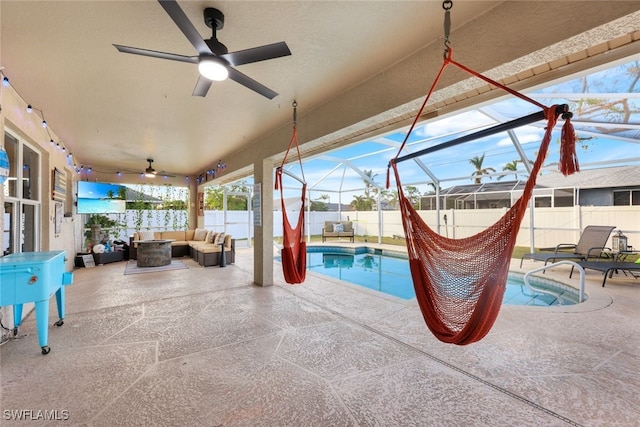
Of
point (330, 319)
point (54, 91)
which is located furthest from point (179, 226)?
point (330, 319)

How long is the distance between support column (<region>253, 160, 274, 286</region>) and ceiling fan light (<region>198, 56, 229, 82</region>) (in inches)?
105

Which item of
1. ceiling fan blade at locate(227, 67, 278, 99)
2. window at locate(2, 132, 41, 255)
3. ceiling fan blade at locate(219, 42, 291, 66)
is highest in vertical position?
ceiling fan blade at locate(219, 42, 291, 66)

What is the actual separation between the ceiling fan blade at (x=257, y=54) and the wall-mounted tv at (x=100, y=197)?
24.9 feet

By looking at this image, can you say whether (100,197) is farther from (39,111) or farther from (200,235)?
(39,111)

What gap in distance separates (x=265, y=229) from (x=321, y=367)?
2.88 metres

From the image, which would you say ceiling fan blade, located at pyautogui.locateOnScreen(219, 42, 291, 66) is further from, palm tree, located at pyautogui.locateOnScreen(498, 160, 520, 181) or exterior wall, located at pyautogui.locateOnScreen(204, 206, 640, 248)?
palm tree, located at pyautogui.locateOnScreen(498, 160, 520, 181)

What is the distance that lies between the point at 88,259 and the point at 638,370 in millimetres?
9050

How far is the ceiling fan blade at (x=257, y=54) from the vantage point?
1767 mm

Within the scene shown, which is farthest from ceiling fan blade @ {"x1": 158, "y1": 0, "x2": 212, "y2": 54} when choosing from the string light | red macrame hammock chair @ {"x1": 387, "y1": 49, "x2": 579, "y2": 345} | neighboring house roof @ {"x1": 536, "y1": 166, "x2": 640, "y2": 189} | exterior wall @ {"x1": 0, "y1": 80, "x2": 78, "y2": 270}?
neighboring house roof @ {"x1": 536, "y1": 166, "x2": 640, "y2": 189}

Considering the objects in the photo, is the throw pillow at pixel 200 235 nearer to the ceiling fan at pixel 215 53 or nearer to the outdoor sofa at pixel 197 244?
the outdoor sofa at pixel 197 244

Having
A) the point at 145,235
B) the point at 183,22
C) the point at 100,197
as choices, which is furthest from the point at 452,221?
the point at 100,197

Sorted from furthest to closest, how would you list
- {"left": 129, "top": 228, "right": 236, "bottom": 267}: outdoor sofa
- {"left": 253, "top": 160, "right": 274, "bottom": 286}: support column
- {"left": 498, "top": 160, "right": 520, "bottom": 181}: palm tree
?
{"left": 498, "top": 160, "right": 520, "bottom": 181}: palm tree
{"left": 129, "top": 228, "right": 236, "bottom": 267}: outdoor sofa
{"left": 253, "top": 160, "right": 274, "bottom": 286}: support column

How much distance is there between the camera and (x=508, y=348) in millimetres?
2436

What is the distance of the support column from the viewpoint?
183 inches
